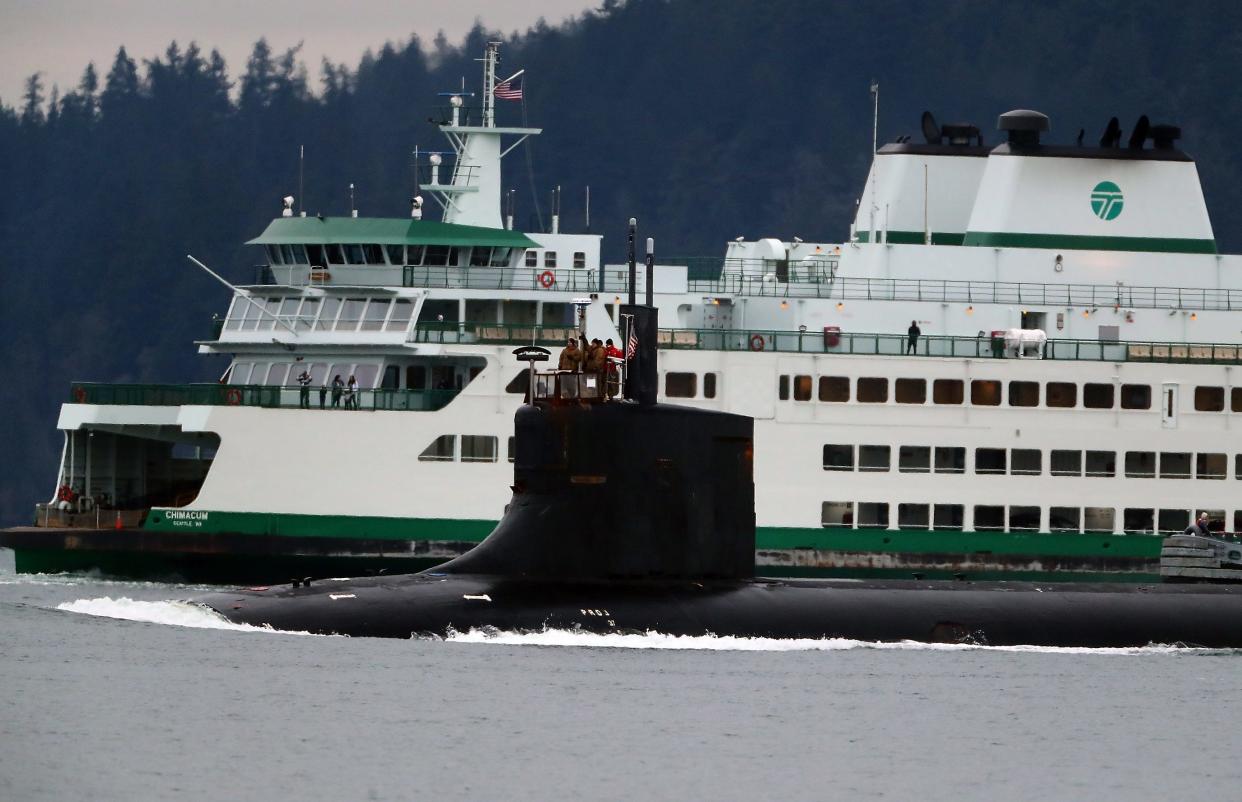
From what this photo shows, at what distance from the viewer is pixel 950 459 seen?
44031 mm

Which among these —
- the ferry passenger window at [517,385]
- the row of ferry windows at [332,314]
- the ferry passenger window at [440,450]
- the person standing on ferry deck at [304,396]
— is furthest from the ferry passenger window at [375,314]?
the ferry passenger window at [517,385]

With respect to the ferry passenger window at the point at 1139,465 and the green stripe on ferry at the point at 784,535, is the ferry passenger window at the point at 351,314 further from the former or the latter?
the ferry passenger window at the point at 1139,465

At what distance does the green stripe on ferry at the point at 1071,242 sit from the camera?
153 feet

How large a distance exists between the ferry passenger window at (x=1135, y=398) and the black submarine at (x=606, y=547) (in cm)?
1635

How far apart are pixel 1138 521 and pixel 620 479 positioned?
19.0 metres

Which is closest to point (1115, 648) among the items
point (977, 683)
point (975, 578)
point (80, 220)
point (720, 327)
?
point (977, 683)

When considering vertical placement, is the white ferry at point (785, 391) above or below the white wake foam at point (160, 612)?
above

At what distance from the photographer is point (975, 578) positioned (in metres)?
43.9

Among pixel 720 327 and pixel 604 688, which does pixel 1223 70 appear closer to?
pixel 720 327

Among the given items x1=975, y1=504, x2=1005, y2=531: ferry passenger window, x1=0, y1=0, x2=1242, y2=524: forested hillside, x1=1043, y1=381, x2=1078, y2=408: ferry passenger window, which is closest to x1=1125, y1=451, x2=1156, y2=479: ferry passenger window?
x1=1043, y1=381, x2=1078, y2=408: ferry passenger window

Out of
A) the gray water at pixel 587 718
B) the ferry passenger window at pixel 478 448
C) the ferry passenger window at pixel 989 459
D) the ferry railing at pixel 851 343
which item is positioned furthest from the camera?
the ferry passenger window at pixel 989 459

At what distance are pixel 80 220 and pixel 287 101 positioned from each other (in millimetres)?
9488

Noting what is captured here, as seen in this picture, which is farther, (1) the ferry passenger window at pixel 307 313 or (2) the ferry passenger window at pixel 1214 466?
(2) the ferry passenger window at pixel 1214 466

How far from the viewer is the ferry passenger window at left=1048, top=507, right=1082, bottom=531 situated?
4431 centimetres
